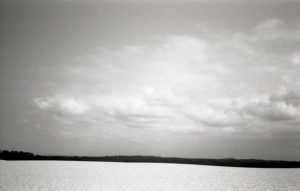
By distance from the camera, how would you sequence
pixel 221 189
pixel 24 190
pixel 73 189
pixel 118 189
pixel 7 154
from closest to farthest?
1. pixel 24 190
2. pixel 73 189
3. pixel 118 189
4. pixel 221 189
5. pixel 7 154

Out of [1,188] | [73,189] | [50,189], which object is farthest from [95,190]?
[1,188]

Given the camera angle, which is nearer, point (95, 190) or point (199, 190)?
point (95, 190)

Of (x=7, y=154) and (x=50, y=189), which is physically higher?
(x=7, y=154)

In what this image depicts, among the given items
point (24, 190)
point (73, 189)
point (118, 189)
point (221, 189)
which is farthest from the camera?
point (221, 189)

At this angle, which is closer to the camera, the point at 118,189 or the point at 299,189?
the point at 118,189

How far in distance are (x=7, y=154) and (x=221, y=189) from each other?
174m

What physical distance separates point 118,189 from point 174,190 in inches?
314

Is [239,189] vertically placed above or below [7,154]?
below

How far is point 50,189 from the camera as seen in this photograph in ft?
145

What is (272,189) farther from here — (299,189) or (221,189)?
(221,189)

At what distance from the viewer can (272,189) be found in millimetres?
55188

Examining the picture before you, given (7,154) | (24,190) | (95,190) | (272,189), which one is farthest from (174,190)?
(7,154)

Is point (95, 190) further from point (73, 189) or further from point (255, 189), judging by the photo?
point (255, 189)

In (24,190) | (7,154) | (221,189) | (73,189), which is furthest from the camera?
(7,154)
